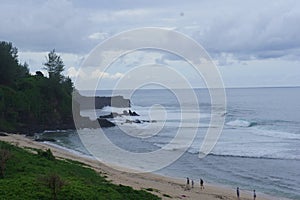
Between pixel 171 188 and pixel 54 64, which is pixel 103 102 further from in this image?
pixel 171 188

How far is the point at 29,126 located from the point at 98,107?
5384cm

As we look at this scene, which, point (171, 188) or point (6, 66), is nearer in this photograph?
point (171, 188)

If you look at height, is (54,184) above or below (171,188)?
above

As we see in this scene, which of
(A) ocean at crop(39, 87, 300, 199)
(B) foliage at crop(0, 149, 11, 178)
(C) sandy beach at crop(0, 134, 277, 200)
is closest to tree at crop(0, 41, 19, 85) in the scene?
(A) ocean at crop(39, 87, 300, 199)

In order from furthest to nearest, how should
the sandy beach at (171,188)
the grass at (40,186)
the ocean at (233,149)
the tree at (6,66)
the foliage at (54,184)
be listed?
the tree at (6,66), the ocean at (233,149), the sandy beach at (171,188), the grass at (40,186), the foliage at (54,184)

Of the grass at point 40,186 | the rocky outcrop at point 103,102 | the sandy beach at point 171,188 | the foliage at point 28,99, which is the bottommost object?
the sandy beach at point 171,188

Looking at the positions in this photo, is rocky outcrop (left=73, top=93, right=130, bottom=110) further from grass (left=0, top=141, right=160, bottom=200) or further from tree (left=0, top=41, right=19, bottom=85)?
grass (left=0, top=141, right=160, bottom=200)

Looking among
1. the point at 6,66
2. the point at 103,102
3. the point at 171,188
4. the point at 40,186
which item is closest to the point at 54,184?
the point at 40,186

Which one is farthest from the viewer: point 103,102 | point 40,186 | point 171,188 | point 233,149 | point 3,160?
point 103,102

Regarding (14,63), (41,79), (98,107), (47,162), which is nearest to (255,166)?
(47,162)

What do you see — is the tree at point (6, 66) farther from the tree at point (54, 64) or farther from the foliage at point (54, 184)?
the foliage at point (54, 184)

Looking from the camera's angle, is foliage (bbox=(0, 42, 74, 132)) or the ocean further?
foliage (bbox=(0, 42, 74, 132))

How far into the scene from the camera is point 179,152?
39688 mm

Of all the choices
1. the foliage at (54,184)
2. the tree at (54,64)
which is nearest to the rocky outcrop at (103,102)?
the tree at (54,64)
